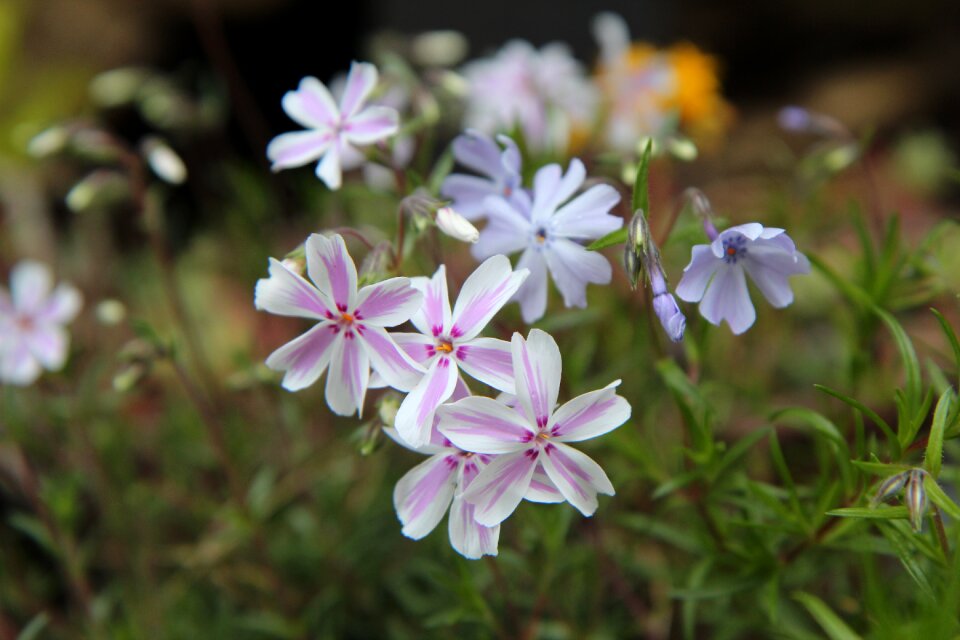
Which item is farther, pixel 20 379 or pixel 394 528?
pixel 394 528

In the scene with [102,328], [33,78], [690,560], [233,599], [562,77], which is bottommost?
[690,560]

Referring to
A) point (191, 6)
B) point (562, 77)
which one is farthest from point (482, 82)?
point (191, 6)

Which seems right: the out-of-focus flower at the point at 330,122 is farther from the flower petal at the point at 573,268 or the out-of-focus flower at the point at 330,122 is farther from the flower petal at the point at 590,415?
the flower petal at the point at 590,415

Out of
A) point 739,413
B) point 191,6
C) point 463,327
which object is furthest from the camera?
point 191,6

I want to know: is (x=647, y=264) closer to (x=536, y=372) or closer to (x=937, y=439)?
(x=536, y=372)

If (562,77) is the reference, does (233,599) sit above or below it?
→ below

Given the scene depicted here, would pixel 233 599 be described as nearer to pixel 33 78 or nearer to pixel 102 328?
pixel 102 328

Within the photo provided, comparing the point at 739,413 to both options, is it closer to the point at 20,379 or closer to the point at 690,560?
the point at 690,560

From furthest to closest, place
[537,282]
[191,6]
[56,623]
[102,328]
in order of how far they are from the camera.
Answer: [191,6] → [102,328] → [56,623] → [537,282]

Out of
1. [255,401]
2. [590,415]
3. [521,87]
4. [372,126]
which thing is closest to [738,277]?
[590,415]
